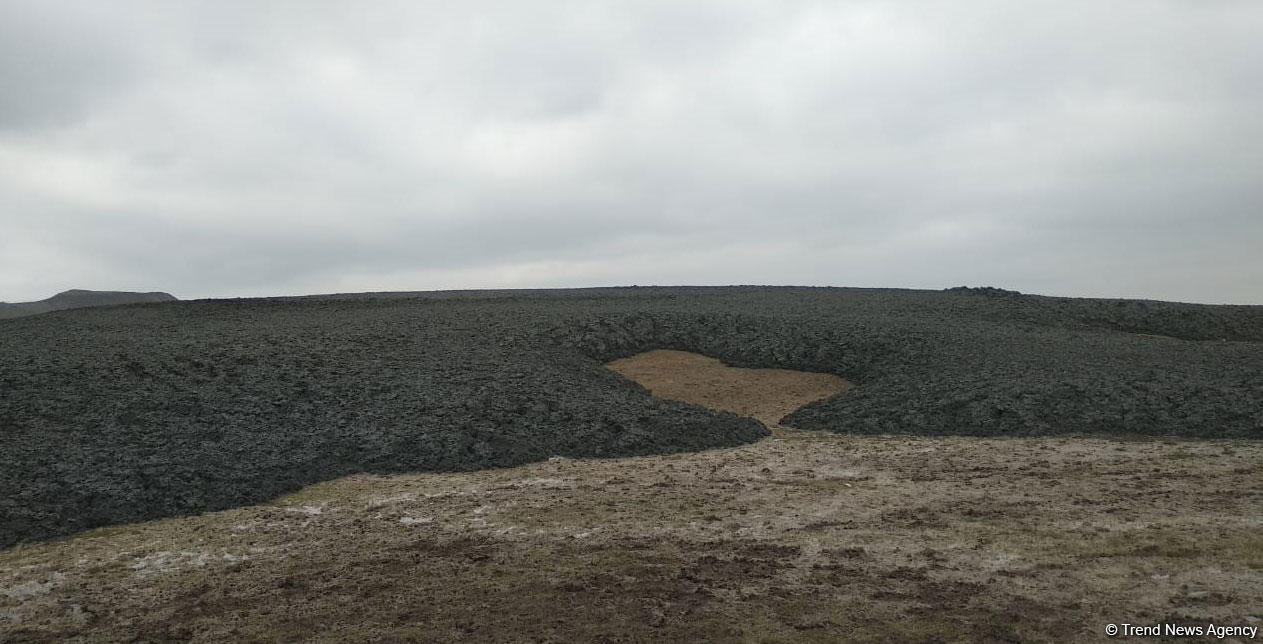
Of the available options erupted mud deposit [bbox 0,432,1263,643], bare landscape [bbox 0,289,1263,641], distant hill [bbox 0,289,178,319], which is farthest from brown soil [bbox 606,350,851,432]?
distant hill [bbox 0,289,178,319]

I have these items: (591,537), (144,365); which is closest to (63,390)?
(144,365)

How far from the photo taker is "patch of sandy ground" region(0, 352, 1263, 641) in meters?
7.23

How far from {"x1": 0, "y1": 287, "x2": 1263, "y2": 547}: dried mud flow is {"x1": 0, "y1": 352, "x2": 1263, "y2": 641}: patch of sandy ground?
4.26 feet

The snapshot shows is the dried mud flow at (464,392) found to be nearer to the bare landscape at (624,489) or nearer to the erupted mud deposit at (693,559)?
the bare landscape at (624,489)

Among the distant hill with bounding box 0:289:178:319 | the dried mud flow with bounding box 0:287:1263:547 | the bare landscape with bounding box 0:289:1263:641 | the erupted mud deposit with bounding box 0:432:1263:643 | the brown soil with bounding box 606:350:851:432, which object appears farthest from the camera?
the distant hill with bounding box 0:289:178:319

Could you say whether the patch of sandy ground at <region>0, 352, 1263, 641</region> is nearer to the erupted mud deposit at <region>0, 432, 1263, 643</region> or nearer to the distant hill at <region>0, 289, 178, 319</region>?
the erupted mud deposit at <region>0, 432, 1263, 643</region>

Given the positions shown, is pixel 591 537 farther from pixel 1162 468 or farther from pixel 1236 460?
pixel 1236 460

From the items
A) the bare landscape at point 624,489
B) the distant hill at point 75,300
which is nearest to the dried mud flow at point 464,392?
the bare landscape at point 624,489

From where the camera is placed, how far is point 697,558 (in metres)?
9.16

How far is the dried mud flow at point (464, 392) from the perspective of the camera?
13547 millimetres

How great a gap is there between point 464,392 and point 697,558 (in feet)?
33.5

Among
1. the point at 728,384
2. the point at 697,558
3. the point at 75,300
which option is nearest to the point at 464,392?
the point at 728,384

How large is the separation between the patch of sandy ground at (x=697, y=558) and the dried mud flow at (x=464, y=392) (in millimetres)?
1299

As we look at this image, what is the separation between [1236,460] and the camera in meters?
13.2
